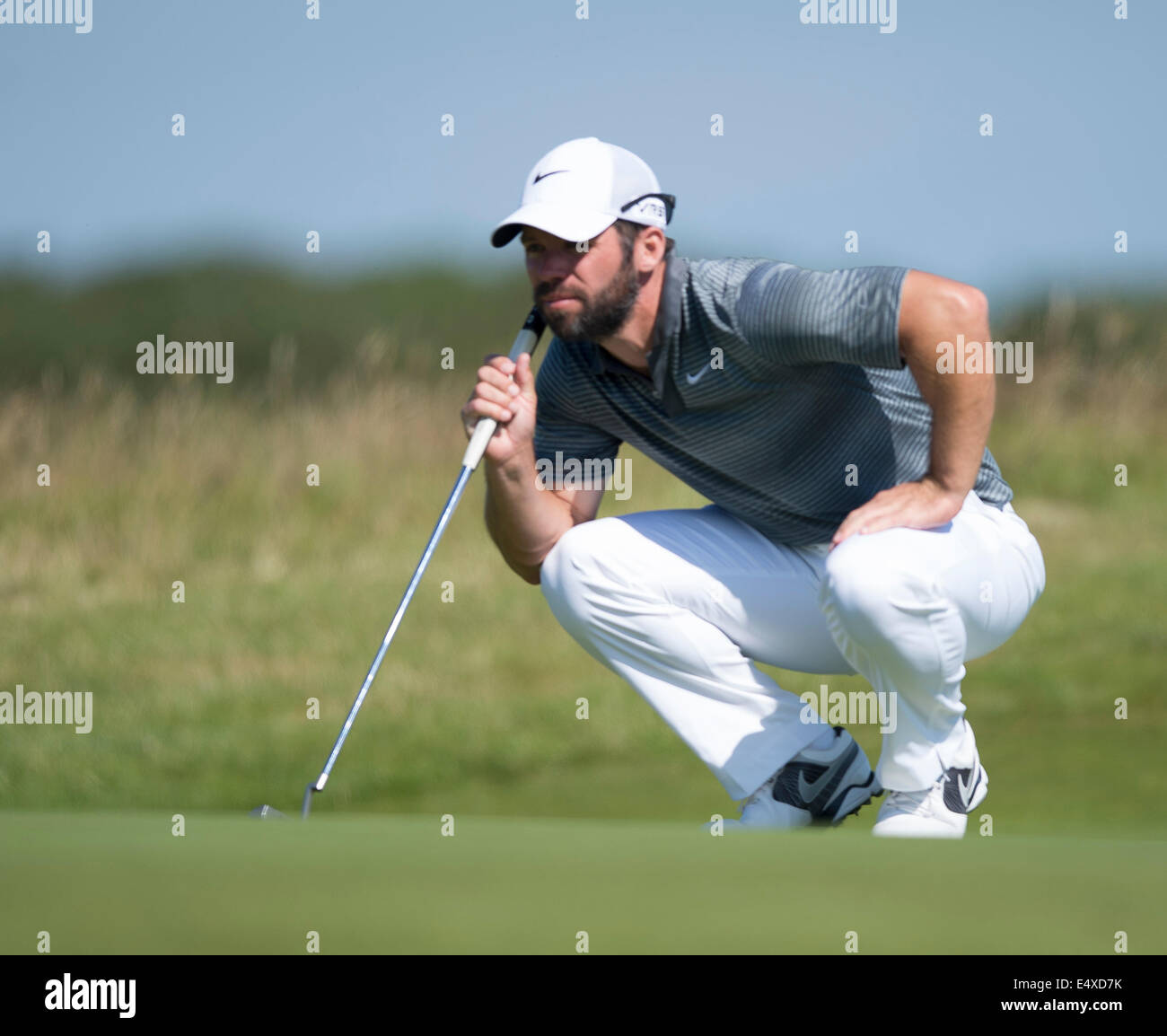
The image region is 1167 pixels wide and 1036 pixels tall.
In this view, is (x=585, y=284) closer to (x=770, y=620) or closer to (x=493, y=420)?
(x=493, y=420)

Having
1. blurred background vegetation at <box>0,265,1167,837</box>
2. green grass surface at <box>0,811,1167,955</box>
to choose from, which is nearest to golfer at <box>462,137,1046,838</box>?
green grass surface at <box>0,811,1167,955</box>

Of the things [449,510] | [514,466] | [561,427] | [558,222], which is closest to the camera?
[558,222]

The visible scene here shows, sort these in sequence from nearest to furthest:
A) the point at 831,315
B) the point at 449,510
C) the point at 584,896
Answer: the point at 584,896 < the point at 831,315 < the point at 449,510

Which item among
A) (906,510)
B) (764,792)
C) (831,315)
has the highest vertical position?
(831,315)

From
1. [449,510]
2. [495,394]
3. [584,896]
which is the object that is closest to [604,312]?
[495,394]

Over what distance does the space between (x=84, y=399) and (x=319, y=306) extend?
24.3ft

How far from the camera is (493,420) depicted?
134 inches

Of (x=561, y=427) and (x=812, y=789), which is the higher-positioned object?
(x=561, y=427)

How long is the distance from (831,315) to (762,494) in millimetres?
631

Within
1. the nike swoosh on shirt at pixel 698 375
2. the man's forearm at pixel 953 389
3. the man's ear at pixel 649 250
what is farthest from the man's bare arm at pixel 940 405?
the man's ear at pixel 649 250

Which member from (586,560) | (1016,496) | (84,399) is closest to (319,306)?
(84,399)

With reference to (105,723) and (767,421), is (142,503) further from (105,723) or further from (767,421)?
(767,421)

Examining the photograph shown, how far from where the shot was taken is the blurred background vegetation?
7605mm

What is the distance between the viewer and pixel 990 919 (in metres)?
1.78
